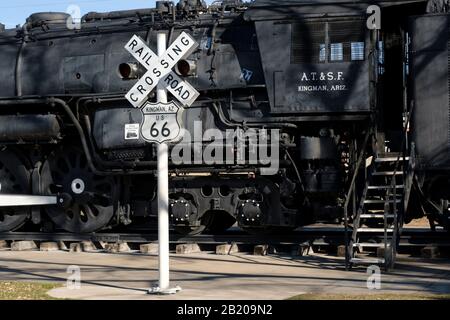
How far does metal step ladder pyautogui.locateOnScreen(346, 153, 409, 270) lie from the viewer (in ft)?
43.5

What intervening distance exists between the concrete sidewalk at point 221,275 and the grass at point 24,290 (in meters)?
0.18

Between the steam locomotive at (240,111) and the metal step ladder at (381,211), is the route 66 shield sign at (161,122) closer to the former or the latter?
the steam locomotive at (240,111)

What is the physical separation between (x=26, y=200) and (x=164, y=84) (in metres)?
6.87

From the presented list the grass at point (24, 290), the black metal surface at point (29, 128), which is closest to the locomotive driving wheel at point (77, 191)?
the black metal surface at point (29, 128)

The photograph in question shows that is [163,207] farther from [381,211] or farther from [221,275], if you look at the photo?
[381,211]

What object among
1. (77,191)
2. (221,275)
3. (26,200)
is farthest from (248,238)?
(26,200)

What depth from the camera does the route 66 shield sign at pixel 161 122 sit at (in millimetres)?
11109

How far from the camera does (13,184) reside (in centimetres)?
1820

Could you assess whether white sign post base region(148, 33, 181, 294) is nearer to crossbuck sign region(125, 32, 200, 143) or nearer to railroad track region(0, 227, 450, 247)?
crossbuck sign region(125, 32, 200, 143)

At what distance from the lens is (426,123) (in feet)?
47.0

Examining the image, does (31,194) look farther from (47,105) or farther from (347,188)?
(347,188)

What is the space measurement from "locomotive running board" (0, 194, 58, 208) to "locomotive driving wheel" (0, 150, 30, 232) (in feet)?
1.78

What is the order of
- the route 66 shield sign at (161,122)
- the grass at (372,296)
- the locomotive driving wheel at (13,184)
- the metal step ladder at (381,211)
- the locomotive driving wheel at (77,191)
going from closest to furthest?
1. the grass at (372,296)
2. the route 66 shield sign at (161,122)
3. the metal step ladder at (381,211)
4. the locomotive driving wheel at (77,191)
5. the locomotive driving wheel at (13,184)
